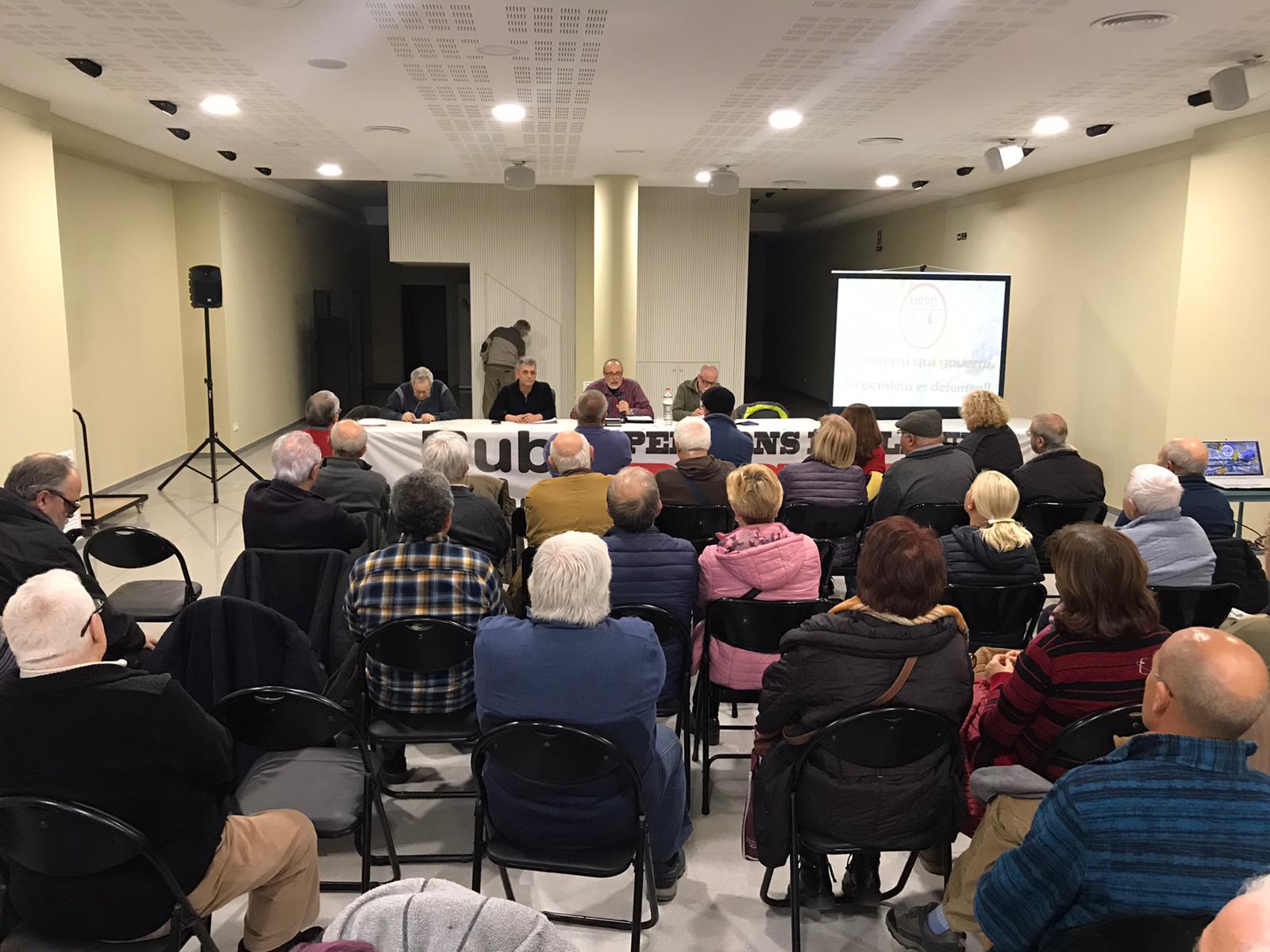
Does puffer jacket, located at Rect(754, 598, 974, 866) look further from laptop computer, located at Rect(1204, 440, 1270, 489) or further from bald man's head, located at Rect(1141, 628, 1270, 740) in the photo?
laptop computer, located at Rect(1204, 440, 1270, 489)

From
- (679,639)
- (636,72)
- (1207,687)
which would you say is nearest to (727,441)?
(636,72)

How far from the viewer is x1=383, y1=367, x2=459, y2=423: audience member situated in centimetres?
753

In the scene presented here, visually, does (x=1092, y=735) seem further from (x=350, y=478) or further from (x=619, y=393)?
(x=619, y=393)

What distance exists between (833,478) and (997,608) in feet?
4.88

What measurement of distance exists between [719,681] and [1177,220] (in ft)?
21.3

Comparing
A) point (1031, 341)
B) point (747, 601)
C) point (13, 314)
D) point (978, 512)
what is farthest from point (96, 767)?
point (1031, 341)

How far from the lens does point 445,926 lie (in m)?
1.08

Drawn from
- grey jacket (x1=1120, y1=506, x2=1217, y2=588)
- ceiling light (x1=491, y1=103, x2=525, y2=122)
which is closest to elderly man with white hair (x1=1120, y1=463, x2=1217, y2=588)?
grey jacket (x1=1120, y1=506, x2=1217, y2=588)

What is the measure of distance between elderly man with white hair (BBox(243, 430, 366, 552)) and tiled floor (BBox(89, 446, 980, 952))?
2.99ft

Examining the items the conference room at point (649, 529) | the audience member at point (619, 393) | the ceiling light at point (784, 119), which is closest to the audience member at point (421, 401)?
the conference room at point (649, 529)

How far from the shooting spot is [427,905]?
1096 mm

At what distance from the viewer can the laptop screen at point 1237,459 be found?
609 cm

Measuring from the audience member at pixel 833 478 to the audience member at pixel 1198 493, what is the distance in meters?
1.22

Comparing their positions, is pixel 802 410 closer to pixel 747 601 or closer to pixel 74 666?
pixel 747 601
